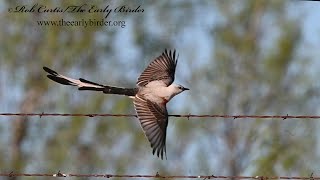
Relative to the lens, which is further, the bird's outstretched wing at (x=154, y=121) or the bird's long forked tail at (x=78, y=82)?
the bird's long forked tail at (x=78, y=82)

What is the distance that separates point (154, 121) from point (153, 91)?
55cm

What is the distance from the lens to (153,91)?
7.03m

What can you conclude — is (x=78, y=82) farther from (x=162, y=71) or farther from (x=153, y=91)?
(x=162, y=71)

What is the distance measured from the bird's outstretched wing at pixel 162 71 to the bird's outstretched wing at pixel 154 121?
1.36 ft

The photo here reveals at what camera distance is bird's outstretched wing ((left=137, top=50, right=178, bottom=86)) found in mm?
7262

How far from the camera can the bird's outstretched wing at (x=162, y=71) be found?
23.8 ft

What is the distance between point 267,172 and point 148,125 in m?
6.29

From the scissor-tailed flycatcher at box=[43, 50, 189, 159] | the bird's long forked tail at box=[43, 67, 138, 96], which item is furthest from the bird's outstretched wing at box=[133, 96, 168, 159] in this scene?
the bird's long forked tail at box=[43, 67, 138, 96]

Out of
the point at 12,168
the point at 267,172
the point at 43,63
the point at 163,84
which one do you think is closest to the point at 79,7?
the point at 43,63

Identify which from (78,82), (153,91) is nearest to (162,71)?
(153,91)

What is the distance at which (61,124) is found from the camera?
43.7ft

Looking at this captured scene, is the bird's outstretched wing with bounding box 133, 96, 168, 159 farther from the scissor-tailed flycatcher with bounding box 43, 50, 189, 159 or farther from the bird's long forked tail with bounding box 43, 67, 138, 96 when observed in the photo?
the bird's long forked tail with bounding box 43, 67, 138, 96

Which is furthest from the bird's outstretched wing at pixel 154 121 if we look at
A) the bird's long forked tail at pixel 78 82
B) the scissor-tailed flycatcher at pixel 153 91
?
the bird's long forked tail at pixel 78 82

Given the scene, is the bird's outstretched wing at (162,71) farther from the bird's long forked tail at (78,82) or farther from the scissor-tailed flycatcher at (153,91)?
the bird's long forked tail at (78,82)
